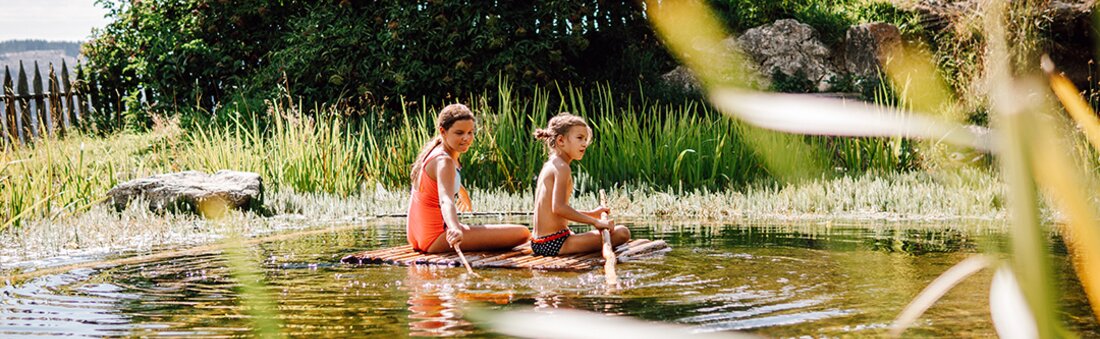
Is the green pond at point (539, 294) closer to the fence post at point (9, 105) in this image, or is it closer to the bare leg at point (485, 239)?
the bare leg at point (485, 239)

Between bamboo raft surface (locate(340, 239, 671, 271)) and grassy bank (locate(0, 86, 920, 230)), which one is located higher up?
grassy bank (locate(0, 86, 920, 230))

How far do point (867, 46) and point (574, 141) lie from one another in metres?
11.2

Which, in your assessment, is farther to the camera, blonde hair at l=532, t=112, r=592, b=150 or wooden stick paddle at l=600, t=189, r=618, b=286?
blonde hair at l=532, t=112, r=592, b=150

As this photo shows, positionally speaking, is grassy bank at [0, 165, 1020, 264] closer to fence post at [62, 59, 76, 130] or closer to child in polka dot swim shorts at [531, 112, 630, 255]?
child in polka dot swim shorts at [531, 112, 630, 255]

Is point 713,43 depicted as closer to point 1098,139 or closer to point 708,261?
point 708,261

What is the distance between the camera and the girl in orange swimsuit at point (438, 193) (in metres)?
6.54

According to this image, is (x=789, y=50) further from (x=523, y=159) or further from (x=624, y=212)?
(x=624, y=212)

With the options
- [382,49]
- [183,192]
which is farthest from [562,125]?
[382,49]

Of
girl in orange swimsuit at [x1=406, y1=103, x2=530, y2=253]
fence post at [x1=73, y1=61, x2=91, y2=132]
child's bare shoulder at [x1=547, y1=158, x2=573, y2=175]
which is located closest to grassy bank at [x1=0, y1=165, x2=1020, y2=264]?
girl in orange swimsuit at [x1=406, y1=103, x2=530, y2=253]

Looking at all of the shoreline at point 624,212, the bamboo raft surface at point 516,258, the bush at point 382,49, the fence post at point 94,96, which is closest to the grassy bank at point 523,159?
the shoreline at point 624,212

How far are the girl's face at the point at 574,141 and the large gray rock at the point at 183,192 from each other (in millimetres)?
3949

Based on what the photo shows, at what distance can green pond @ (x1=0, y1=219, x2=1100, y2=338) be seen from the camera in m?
4.28

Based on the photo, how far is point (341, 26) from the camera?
50.2ft

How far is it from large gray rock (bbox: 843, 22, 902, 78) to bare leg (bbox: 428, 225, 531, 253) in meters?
10.1
